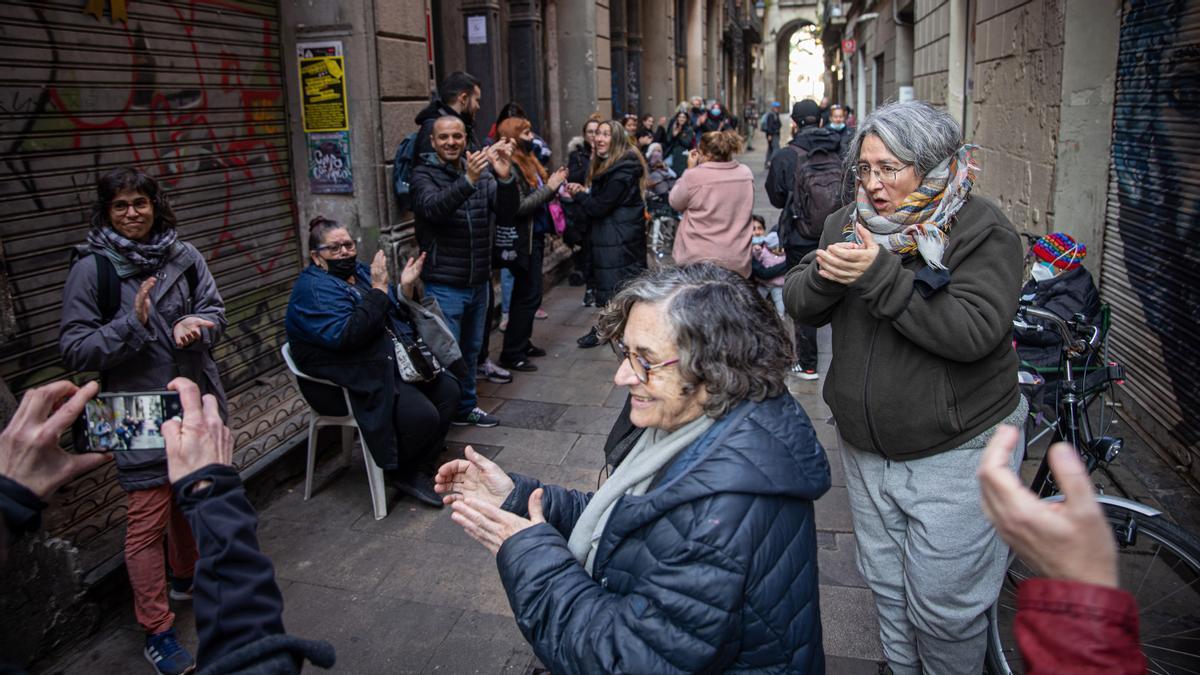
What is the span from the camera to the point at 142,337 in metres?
3.41

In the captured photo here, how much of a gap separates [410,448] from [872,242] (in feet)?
9.58

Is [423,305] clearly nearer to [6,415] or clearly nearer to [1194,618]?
[6,415]

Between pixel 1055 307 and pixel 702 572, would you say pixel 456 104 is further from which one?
→ pixel 702 572

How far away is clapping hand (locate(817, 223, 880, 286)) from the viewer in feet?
7.72

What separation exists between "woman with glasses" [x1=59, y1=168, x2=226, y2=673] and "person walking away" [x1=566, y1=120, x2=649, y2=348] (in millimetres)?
3994

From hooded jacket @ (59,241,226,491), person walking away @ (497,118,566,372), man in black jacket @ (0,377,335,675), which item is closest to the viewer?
man in black jacket @ (0,377,335,675)

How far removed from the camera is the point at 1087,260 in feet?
21.3

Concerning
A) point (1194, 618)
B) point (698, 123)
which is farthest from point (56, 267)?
point (698, 123)

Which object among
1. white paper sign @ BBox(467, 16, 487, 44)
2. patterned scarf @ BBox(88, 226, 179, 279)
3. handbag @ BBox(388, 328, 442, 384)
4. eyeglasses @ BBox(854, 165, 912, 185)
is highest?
white paper sign @ BBox(467, 16, 487, 44)

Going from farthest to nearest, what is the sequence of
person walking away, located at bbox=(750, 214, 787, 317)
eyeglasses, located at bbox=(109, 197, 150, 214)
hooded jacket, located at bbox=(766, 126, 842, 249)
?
person walking away, located at bbox=(750, 214, 787, 317) < hooded jacket, located at bbox=(766, 126, 842, 249) < eyeglasses, located at bbox=(109, 197, 150, 214)

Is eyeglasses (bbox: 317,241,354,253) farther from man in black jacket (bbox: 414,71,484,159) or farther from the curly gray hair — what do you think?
the curly gray hair

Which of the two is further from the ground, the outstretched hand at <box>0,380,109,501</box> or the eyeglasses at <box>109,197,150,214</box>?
the eyeglasses at <box>109,197,150,214</box>

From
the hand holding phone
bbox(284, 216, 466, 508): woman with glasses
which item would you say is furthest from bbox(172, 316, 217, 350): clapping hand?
the hand holding phone

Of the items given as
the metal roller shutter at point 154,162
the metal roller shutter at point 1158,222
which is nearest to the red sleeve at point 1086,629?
the metal roller shutter at point 154,162
